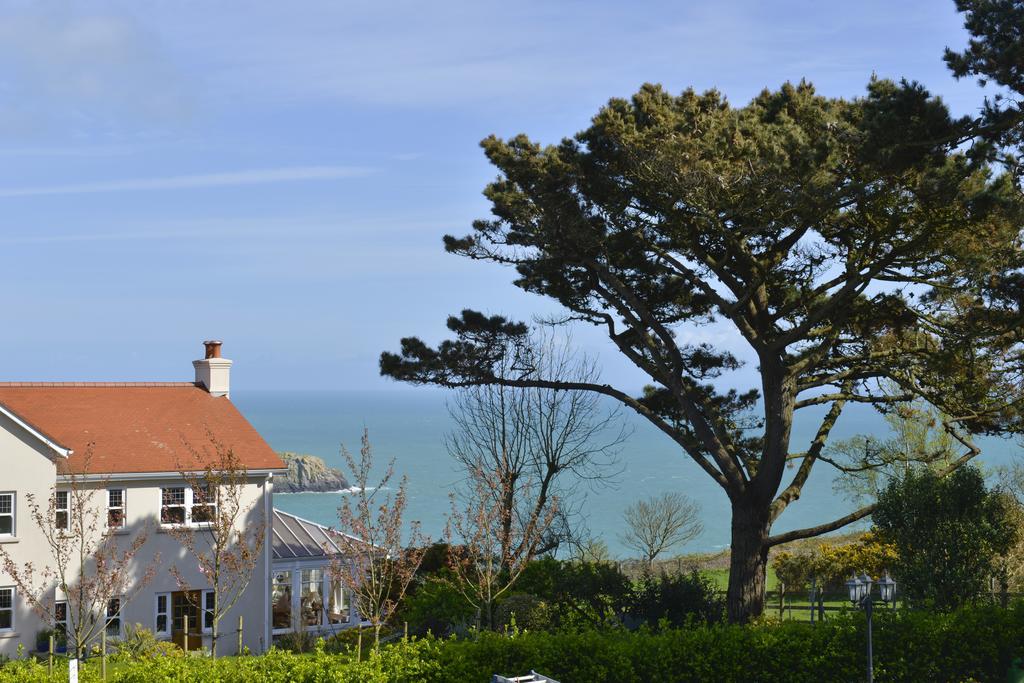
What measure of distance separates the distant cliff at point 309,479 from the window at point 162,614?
60.5 metres

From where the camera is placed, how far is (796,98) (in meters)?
18.6

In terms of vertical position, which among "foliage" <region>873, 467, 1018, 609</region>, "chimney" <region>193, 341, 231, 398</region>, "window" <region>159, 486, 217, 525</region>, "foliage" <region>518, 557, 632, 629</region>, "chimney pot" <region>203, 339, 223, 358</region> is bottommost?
"foliage" <region>518, 557, 632, 629</region>

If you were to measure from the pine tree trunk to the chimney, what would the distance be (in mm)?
15448

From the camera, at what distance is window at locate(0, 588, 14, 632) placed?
77.4ft

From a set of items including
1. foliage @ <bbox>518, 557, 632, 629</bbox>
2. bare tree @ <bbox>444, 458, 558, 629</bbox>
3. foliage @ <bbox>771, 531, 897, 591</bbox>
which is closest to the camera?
bare tree @ <bbox>444, 458, 558, 629</bbox>

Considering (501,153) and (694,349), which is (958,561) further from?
(501,153)

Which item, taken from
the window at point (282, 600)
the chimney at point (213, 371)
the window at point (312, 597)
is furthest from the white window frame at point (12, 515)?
the window at point (312, 597)

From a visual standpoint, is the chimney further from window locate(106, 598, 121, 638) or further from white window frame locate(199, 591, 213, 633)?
window locate(106, 598, 121, 638)

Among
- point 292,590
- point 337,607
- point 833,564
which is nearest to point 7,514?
point 292,590

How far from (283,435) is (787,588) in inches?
6023

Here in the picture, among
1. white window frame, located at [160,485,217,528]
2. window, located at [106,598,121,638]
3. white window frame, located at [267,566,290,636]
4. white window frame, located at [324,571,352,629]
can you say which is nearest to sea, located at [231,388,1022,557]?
white window frame, located at [324,571,352,629]

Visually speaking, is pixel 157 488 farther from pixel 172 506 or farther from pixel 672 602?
pixel 672 602

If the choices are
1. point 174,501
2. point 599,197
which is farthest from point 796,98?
point 174,501

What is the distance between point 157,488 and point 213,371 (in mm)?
4756
